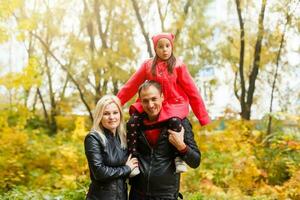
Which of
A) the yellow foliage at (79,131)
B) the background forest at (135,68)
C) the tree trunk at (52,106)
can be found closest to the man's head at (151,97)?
the background forest at (135,68)

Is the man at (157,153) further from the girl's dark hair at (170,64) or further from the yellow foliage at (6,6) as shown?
the yellow foliage at (6,6)

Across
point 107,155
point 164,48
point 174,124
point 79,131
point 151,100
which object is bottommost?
point 79,131

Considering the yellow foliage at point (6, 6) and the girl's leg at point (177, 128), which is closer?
the girl's leg at point (177, 128)

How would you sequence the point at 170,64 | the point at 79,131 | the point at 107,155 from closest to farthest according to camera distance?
1. the point at 107,155
2. the point at 170,64
3. the point at 79,131

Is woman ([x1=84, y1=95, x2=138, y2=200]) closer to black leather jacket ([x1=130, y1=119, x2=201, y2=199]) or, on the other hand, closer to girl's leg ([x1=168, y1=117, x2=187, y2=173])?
black leather jacket ([x1=130, y1=119, x2=201, y2=199])

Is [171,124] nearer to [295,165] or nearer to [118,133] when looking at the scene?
[118,133]

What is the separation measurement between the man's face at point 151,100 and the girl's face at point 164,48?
32cm

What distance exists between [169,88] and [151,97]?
0.91 feet

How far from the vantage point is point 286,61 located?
1617cm

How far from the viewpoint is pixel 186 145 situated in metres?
3.04

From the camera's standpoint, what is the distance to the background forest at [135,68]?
8414mm

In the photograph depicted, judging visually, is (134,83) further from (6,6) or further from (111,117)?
(6,6)

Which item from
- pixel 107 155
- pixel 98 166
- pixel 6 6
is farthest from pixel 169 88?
pixel 6 6

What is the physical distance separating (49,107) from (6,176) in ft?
35.5
